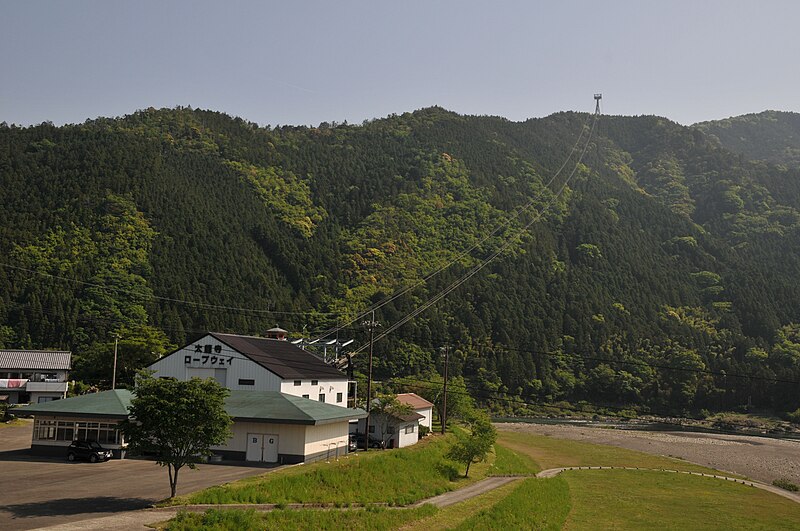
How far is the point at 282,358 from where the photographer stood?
60.0 metres

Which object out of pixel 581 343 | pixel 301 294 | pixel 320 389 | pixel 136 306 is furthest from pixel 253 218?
pixel 320 389

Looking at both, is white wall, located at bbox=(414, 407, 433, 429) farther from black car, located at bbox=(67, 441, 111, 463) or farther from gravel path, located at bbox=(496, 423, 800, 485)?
black car, located at bbox=(67, 441, 111, 463)

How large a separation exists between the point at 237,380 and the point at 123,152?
440 ft

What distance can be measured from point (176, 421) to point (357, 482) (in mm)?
13211

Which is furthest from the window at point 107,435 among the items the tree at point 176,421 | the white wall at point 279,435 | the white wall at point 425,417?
the white wall at point 425,417

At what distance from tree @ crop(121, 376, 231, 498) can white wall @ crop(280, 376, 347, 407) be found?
2295 centimetres

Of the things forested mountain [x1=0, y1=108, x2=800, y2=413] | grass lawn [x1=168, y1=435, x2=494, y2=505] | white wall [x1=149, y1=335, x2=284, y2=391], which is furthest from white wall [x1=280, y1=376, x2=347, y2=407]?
forested mountain [x1=0, y1=108, x2=800, y2=413]

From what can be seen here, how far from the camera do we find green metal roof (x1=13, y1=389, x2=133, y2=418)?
4444 centimetres

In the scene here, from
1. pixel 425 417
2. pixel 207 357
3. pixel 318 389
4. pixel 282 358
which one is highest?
pixel 282 358

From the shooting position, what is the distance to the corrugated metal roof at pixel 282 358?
5578cm

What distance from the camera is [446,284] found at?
594 feet

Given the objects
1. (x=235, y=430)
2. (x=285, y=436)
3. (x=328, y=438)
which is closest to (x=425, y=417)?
(x=328, y=438)

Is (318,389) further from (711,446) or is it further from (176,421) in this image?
(711,446)

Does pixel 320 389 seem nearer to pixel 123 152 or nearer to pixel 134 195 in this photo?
pixel 134 195
